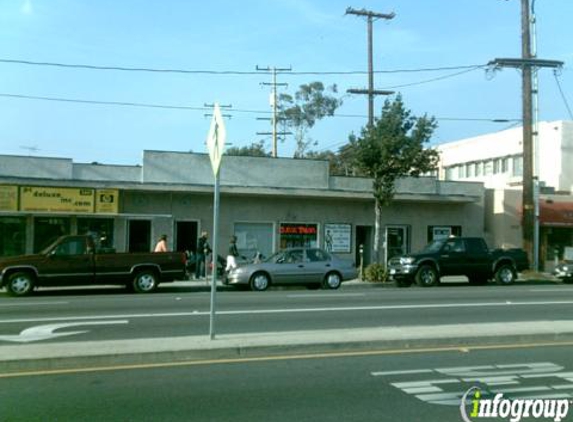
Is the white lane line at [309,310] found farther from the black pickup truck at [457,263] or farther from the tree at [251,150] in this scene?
the tree at [251,150]

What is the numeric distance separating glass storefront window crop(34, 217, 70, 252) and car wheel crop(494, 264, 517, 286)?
16.1 m

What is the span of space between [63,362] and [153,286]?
12.4 m

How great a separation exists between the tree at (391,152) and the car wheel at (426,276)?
2.83 metres

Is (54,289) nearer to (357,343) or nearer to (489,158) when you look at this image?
(357,343)

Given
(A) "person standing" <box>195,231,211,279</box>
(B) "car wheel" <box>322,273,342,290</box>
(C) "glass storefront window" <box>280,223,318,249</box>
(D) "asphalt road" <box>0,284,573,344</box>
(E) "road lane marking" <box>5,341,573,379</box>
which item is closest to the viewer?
(E) "road lane marking" <box>5,341,573,379</box>

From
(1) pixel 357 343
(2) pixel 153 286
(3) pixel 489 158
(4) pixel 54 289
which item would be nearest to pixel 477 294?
(2) pixel 153 286

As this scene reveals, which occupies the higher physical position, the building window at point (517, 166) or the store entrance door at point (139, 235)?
the building window at point (517, 166)

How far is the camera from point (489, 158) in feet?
149

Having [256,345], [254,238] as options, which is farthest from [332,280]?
[256,345]

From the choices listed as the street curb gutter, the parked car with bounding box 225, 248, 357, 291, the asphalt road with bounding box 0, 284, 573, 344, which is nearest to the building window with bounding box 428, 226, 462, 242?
the parked car with bounding box 225, 248, 357, 291

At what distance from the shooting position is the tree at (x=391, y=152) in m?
27.0

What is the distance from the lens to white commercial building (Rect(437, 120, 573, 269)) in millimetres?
32312

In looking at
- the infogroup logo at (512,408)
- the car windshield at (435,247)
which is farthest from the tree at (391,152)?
the infogroup logo at (512,408)

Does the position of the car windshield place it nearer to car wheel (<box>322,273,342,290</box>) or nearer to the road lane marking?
car wheel (<box>322,273,342,290</box>)
